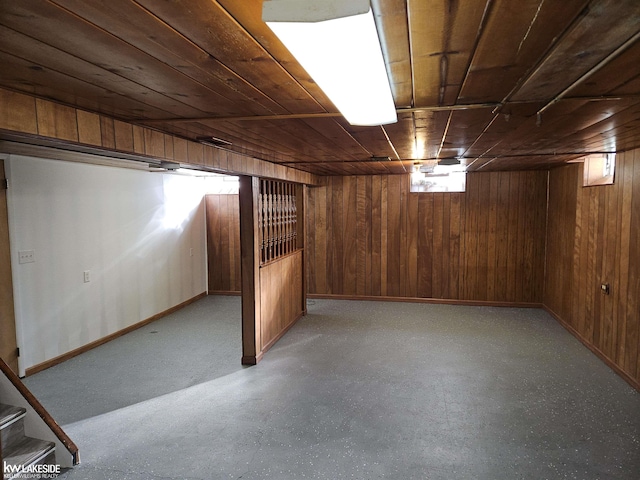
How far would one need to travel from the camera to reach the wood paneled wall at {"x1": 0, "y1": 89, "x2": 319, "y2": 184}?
1557mm

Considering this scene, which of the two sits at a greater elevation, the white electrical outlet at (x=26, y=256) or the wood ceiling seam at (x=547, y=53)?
the wood ceiling seam at (x=547, y=53)

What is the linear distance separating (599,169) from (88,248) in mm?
5609

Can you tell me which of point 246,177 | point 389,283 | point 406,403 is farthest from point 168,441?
point 389,283

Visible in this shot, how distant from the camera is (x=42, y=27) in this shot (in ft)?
3.29

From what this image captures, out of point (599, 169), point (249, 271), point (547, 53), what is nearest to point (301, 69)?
point (547, 53)

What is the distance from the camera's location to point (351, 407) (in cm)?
297

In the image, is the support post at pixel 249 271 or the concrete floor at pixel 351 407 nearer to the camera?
the concrete floor at pixel 351 407

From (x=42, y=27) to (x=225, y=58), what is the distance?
48 centimetres

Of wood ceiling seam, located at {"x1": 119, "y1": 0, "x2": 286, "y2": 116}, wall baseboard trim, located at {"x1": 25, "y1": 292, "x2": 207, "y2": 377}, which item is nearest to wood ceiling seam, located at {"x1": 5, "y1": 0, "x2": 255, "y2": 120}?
wood ceiling seam, located at {"x1": 119, "y1": 0, "x2": 286, "y2": 116}

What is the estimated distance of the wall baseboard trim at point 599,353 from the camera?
3.28m

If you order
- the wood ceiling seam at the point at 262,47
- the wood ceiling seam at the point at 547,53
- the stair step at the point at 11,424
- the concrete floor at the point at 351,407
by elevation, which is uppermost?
the wood ceiling seam at the point at 262,47

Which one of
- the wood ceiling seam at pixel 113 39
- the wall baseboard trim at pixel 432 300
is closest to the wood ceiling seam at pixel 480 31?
the wood ceiling seam at pixel 113 39

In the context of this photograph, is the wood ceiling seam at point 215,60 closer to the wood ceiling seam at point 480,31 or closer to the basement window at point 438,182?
the wood ceiling seam at point 480,31

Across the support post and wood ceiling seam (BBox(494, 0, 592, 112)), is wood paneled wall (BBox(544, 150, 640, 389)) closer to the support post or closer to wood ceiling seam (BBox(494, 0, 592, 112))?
wood ceiling seam (BBox(494, 0, 592, 112))
